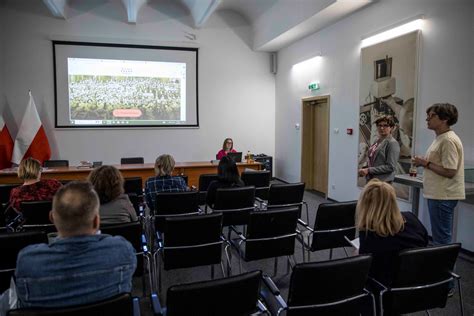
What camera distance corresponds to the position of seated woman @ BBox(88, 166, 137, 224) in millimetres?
2424

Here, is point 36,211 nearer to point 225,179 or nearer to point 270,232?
point 225,179

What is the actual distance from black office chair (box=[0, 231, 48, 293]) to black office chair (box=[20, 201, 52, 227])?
0.78 metres

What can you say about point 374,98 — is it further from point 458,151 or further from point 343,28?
point 458,151

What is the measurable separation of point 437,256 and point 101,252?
1.67m

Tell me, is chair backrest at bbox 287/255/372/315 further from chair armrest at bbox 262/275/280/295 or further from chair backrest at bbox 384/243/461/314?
chair backrest at bbox 384/243/461/314

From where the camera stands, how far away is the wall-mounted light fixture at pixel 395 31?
429cm

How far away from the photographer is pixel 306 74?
721 centimetres

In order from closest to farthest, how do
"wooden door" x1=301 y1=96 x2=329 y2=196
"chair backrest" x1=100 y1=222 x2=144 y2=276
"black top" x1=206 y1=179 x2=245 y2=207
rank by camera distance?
1. "chair backrest" x1=100 y1=222 x2=144 y2=276
2. "black top" x1=206 y1=179 x2=245 y2=207
3. "wooden door" x1=301 y1=96 x2=329 y2=196

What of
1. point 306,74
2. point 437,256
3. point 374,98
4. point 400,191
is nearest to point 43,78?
point 306,74

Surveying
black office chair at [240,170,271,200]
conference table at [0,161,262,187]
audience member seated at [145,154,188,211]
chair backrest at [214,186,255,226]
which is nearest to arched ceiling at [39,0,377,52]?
conference table at [0,161,262,187]

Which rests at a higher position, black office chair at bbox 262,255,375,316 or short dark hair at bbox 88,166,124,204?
short dark hair at bbox 88,166,124,204

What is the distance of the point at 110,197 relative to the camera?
2469 millimetres

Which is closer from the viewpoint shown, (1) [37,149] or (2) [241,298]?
(2) [241,298]

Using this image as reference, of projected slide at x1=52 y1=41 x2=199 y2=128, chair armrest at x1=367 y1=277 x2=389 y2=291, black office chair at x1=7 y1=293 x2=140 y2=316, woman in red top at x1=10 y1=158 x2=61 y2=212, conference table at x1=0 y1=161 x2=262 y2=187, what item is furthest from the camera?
projected slide at x1=52 y1=41 x2=199 y2=128
